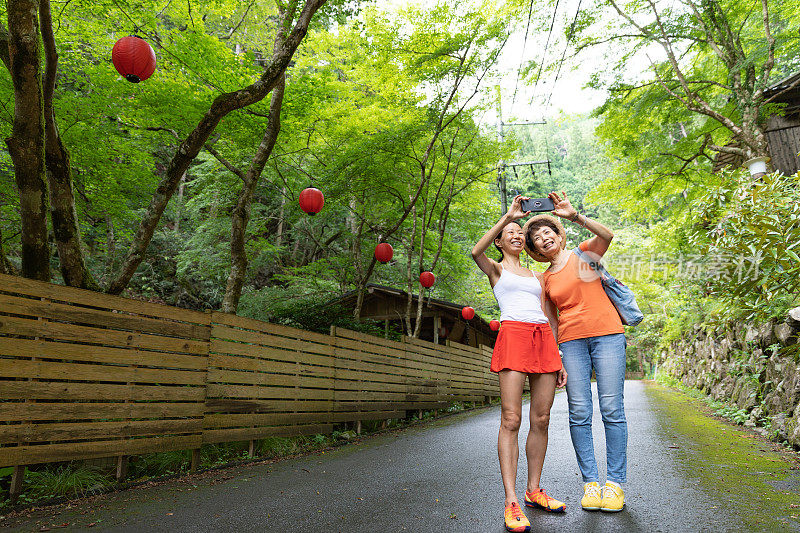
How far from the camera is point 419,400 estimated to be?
10.6 m

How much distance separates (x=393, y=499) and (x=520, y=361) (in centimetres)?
157

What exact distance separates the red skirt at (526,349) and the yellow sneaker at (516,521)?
0.80 m

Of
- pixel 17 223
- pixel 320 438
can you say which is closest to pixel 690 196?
pixel 320 438

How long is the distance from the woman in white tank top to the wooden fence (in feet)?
10.4

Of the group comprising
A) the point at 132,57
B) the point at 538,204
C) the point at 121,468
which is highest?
the point at 132,57

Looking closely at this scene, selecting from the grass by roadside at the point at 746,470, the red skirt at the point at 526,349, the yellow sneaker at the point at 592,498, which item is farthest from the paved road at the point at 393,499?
the red skirt at the point at 526,349

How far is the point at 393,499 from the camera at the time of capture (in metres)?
3.66

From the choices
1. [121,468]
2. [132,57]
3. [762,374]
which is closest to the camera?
[121,468]

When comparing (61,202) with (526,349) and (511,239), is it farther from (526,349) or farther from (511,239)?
(526,349)

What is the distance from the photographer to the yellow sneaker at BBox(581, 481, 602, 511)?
3033 millimetres

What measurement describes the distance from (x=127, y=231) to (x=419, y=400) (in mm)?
10511

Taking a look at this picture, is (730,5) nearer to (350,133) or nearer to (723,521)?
(350,133)

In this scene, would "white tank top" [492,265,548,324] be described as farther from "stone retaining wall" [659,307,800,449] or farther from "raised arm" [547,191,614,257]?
"stone retaining wall" [659,307,800,449]

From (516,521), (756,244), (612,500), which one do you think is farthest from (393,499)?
(756,244)
